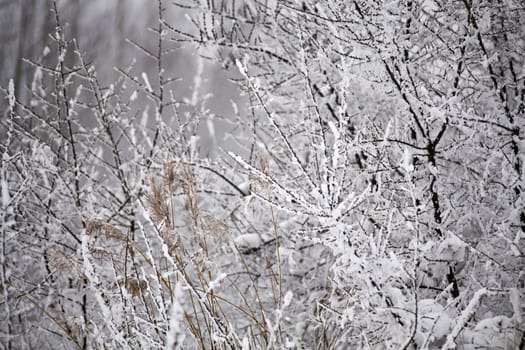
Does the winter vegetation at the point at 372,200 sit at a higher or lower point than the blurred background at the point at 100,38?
lower

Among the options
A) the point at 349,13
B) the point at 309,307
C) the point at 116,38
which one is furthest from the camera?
the point at 116,38

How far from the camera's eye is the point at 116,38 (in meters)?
10.6

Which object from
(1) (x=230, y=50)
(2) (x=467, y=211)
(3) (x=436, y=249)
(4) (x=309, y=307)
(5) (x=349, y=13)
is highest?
(1) (x=230, y=50)

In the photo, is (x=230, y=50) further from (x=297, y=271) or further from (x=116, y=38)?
(x=116, y=38)

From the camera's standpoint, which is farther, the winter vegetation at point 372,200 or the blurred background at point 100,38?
the blurred background at point 100,38

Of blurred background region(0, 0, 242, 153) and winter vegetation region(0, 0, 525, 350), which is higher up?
blurred background region(0, 0, 242, 153)

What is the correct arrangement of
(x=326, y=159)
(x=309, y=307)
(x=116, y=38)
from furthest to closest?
(x=116, y=38) → (x=309, y=307) → (x=326, y=159)

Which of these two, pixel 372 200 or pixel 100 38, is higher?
pixel 100 38

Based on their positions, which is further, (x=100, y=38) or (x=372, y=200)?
(x=100, y=38)

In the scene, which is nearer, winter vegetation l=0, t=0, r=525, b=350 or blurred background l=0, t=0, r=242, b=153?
winter vegetation l=0, t=0, r=525, b=350

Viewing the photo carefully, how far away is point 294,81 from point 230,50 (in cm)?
51

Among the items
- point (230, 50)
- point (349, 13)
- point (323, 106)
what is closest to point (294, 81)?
point (323, 106)

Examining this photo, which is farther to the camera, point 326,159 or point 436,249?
point 436,249

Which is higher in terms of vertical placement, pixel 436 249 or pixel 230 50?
pixel 230 50
